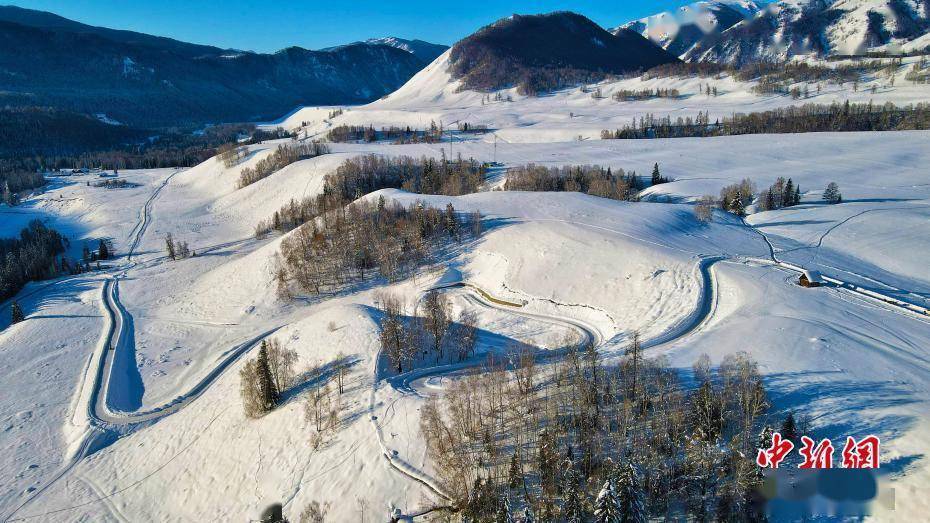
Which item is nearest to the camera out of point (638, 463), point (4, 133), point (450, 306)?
point (638, 463)

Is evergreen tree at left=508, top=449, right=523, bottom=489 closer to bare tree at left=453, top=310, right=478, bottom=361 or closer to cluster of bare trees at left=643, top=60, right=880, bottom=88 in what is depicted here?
bare tree at left=453, top=310, right=478, bottom=361

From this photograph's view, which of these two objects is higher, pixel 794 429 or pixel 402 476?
pixel 794 429

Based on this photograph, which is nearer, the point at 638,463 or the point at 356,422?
the point at 638,463

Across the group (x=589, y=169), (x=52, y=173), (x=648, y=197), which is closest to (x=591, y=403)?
(x=648, y=197)

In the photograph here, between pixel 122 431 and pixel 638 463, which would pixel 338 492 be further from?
pixel 122 431

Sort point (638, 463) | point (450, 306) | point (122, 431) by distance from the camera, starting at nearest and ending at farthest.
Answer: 1. point (638, 463)
2. point (122, 431)
3. point (450, 306)

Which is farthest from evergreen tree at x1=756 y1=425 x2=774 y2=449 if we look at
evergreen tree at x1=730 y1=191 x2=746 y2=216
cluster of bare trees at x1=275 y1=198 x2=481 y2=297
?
evergreen tree at x1=730 y1=191 x2=746 y2=216

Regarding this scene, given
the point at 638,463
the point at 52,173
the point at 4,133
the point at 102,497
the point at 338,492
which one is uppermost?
the point at 4,133

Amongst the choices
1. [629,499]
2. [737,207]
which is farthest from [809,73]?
[629,499]

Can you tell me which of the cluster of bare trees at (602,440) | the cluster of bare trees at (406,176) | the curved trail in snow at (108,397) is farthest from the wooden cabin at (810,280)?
the cluster of bare trees at (406,176)
